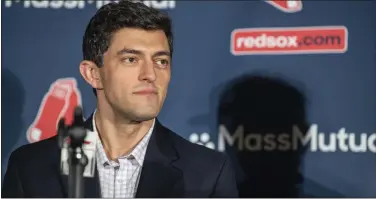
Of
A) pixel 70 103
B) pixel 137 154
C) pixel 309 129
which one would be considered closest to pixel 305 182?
pixel 309 129

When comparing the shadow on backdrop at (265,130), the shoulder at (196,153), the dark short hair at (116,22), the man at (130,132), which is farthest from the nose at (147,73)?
the shadow on backdrop at (265,130)

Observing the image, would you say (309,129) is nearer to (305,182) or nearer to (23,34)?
(305,182)

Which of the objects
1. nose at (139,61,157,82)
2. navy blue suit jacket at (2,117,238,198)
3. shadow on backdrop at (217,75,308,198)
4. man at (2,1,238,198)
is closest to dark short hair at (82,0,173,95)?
man at (2,1,238,198)

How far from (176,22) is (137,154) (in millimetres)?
447

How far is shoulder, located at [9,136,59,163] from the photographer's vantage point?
1758 mm

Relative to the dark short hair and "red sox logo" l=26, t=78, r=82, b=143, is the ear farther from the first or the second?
"red sox logo" l=26, t=78, r=82, b=143

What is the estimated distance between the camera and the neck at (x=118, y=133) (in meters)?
1.69

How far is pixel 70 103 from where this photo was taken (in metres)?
1.91

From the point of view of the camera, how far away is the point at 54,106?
1.90 m

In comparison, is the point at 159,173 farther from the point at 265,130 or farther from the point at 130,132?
the point at 265,130

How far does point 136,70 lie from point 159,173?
0.29 meters

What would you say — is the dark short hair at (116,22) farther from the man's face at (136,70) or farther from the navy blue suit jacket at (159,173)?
the navy blue suit jacket at (159,173)

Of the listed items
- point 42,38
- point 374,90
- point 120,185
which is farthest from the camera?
point 42,38

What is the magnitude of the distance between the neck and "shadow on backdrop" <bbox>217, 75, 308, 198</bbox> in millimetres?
282
